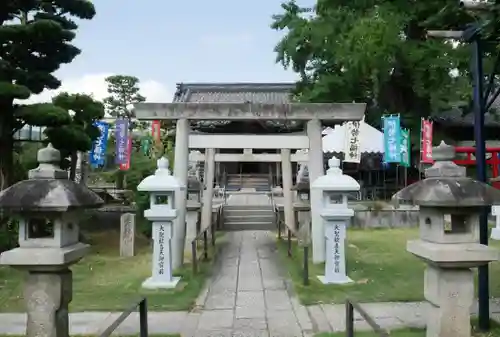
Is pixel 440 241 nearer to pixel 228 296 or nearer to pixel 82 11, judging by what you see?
pixel 228 296

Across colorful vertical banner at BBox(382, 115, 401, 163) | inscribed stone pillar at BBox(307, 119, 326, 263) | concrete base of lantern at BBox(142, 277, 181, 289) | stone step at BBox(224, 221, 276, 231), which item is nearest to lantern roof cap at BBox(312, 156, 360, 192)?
inscribed stone pillar at BBox(307, 119, 326, 263)

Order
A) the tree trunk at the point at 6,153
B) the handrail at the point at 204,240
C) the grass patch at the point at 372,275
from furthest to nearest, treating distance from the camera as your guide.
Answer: the tree trunk at the point at 6,153, the handrail at the point at 204,240, the grass patch at the point at 372,275

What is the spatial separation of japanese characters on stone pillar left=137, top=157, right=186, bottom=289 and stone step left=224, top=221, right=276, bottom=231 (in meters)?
9.49

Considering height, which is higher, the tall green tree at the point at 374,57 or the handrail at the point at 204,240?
the tall green tree at the point at 374,57

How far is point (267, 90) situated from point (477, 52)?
2909cm

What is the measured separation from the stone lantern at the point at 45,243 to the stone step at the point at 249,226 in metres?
14.1

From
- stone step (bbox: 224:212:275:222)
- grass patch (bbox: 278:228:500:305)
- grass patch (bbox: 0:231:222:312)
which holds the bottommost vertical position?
grass patch (bbox: 0:231:222:312)

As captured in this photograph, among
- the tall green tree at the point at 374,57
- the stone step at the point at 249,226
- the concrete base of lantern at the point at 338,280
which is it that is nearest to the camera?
Answer: the concrete base of lantern at the point at 338,280

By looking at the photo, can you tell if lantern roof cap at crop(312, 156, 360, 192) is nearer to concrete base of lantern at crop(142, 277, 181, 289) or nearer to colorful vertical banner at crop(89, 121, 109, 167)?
concrete base of lantern at crop(142, 277, 181, 289)

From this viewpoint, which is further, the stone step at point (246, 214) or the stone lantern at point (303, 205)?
the stone step at point (246, 214)

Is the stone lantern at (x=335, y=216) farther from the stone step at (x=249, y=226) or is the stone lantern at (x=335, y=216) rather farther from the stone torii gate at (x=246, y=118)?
the stone step at (x=249, y=226)

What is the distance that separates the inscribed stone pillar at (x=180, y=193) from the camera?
33.1 ft

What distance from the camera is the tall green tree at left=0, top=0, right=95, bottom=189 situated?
10266mm

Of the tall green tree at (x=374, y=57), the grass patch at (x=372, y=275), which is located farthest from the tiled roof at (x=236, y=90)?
the grass patch at (x=372, y=275)
